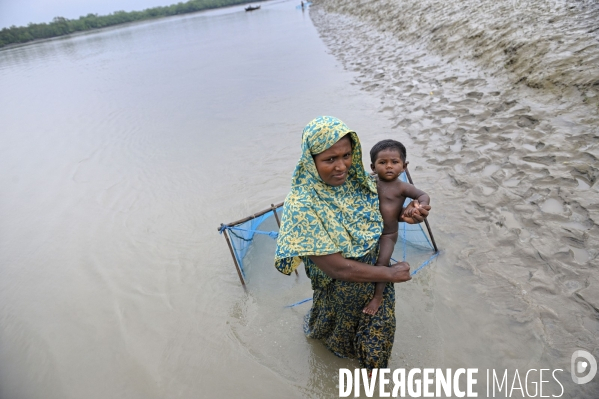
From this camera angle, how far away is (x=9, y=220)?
5.26 meters

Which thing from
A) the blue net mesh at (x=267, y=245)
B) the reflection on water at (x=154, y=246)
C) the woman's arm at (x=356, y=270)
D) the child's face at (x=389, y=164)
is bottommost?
the reflection on water at (x=154, y=246)

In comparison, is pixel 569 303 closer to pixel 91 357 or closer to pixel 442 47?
pixel 91 357

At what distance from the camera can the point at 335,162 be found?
1.81 meters

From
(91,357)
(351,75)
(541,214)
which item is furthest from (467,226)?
(351,75)

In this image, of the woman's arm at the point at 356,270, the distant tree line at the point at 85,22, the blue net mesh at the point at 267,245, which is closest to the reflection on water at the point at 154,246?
the blue net mesh at the point at 267,245

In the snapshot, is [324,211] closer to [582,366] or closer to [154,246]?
[582,366]

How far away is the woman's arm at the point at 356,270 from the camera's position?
6.02 feet

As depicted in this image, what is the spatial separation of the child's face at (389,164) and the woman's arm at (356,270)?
66 centimetres

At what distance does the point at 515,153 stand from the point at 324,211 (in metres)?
3.22

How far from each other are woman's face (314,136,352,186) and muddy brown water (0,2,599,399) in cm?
134

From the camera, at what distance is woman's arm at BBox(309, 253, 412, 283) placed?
6.02 feet

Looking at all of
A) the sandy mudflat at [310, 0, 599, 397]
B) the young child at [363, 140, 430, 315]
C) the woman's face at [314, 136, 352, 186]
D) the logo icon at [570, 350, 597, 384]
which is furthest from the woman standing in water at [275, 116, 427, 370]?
the logo icon at [570, 350, 597, 384]

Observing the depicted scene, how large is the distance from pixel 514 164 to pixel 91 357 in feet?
14.1

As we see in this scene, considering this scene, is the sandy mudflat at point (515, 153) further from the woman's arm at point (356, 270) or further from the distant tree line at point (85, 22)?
the distant tree line at point (85, 22)
